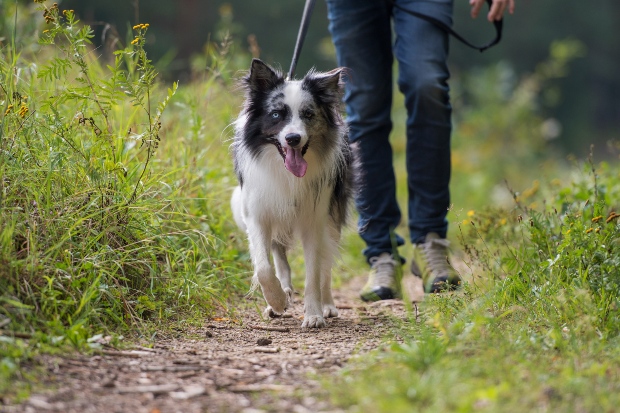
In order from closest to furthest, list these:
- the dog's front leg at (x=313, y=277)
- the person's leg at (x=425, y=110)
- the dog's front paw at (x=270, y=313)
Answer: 1. the dog's front leg at (x=313, y=277)
2. the dog's front paw at (x=270, y=313)
3. the person's leg at (x=425, y=110)

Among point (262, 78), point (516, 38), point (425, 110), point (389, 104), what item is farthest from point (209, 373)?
point (516, 38)

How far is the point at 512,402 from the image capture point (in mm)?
2156

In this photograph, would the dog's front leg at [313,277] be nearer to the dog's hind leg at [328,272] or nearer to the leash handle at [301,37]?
the dog's hind leg at [328,272]

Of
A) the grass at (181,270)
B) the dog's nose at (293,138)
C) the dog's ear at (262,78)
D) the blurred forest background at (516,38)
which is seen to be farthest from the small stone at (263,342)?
the blurred forest background at (516,38)

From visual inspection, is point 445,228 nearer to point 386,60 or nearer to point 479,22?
point 386,60

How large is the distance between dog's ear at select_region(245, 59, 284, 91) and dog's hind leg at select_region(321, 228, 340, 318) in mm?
777

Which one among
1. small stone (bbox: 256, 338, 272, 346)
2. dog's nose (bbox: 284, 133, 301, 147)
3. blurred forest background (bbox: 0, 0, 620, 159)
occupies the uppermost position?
blurred forest background (bbox: 0, 0, 620, 159)

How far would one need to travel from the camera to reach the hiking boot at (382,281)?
14.0ft

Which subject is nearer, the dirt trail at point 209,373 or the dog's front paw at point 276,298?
the dirt trail at point 209,373

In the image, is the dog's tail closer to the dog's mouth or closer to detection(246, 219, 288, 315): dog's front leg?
detection(246, 219, 288, 315): dog's front leg

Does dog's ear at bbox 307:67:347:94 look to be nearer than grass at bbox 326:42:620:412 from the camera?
No

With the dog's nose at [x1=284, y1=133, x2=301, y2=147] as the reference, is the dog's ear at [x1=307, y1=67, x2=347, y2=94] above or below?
above

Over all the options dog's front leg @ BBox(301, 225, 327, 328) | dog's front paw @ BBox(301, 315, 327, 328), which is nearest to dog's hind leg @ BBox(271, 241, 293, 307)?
dog's front leg @ BBox(301, 225, 327, 328)

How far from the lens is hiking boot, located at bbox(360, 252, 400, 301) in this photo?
425cm
